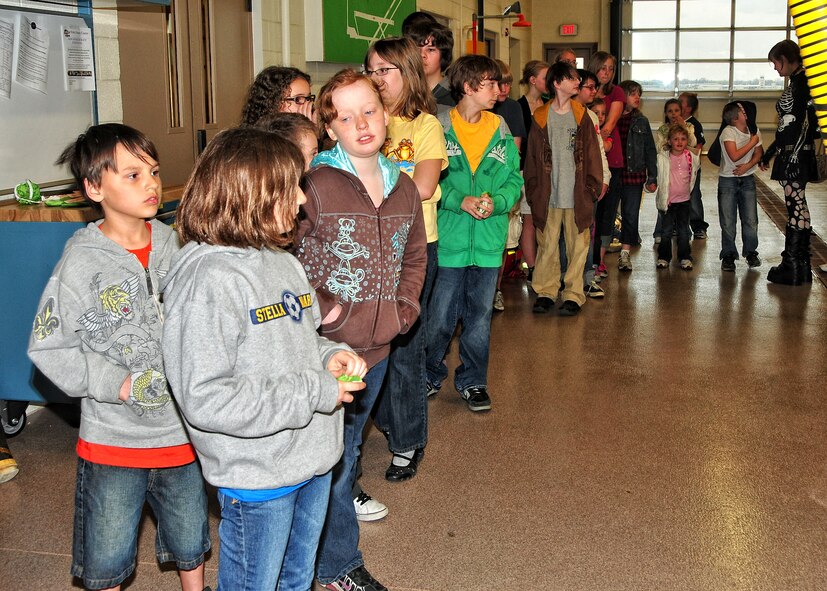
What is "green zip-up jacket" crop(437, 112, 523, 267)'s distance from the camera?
4.34m

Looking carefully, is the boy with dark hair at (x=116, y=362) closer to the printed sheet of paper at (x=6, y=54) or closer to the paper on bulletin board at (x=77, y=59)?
the printed sheet of paper at (x=6, y=54)

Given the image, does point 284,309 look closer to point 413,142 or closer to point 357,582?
point 357,582

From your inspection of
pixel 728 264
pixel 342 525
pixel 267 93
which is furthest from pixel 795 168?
pixel 342 525

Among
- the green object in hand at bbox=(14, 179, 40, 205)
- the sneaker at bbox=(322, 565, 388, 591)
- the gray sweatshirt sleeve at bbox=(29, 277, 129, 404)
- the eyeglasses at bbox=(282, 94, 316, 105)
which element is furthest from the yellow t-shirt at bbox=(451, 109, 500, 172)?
the gray sweatshirt sleeve at bbox=(29, 277, 129, 404)

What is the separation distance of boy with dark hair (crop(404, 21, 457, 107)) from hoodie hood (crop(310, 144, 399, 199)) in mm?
1522

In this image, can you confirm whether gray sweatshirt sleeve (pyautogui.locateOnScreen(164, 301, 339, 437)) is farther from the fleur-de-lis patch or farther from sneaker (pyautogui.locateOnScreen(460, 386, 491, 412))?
sneaker (pyautogui.locateOnScreen(460, 386, 491, 412))

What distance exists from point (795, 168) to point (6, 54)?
576 centimetres

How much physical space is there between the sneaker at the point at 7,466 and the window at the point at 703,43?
74.8 feet

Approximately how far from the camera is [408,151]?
11.4 feet

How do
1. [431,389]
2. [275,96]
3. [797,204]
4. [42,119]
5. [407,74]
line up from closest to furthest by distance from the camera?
1. [275,96]
2. [407,74]
3. [42,119]
4. [431,389]
5. [797,204]

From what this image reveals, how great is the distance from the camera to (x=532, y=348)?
5688 mm

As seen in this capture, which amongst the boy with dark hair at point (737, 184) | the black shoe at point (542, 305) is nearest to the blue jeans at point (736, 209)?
the boy with dark hair at point (737, 184)

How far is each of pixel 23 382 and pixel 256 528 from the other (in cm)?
243

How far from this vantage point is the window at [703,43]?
24.4 m
